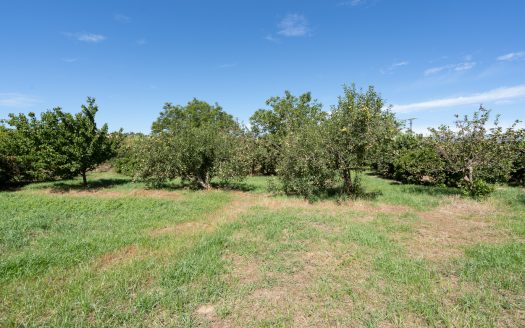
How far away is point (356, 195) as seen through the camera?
12867 mm

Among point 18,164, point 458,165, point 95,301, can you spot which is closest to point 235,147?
point 458,165

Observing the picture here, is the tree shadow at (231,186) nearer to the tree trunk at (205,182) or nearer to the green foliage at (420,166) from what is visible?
the tree trunk at (205,182)

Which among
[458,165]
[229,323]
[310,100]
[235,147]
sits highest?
[310,100]

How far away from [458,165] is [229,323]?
41.3 feet

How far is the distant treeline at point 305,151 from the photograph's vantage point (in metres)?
11.5

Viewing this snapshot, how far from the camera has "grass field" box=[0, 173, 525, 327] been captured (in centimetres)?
394

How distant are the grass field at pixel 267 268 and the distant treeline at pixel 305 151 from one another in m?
2.83

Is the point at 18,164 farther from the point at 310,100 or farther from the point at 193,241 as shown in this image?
the point at 310,100

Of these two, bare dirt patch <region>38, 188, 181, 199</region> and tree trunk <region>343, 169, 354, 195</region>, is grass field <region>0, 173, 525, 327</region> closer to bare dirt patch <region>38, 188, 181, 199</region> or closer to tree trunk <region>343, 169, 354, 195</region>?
tree trunk <region>343, 169, 354, 195</region>

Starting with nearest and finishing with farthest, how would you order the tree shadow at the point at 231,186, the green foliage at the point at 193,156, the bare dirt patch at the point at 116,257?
the bare dirt patch at the point at 116,257, the green foliage at the point at 193,156, the tree shadow at the point at 231,186

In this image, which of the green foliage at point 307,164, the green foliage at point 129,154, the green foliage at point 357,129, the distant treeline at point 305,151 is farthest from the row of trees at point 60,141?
the green foliage at point 357,129

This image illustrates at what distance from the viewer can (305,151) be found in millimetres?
12445

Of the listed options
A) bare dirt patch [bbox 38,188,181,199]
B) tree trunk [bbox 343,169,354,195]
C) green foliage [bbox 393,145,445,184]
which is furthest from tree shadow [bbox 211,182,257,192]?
green foliage [bbox 393,145,445,184]

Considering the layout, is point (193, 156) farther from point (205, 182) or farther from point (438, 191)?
point (438, 191)
